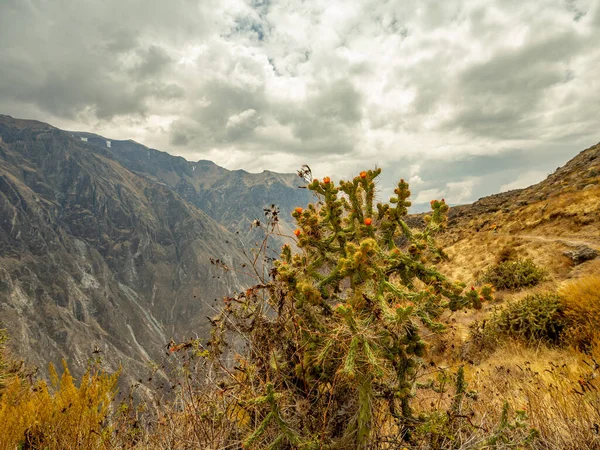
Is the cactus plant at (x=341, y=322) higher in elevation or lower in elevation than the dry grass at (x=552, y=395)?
higher

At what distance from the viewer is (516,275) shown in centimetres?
1117

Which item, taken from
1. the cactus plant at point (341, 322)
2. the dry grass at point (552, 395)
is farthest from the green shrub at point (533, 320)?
the cactus plant at point (341, 322)

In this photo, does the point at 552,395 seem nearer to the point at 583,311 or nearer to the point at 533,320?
the point at 583,311

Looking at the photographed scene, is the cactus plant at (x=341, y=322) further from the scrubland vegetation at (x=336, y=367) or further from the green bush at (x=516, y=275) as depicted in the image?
the green bush at (x=516, y=275)

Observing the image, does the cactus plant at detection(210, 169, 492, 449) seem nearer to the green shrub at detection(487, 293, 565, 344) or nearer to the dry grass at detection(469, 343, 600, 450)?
the dry grass at detection(469, 343, 600, 450)

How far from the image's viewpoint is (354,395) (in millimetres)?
2734

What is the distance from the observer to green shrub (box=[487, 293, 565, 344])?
753 centimetres

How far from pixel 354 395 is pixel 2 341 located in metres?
11.1

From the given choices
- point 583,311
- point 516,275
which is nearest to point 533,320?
point 583,311

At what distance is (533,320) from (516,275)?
13.2 feet

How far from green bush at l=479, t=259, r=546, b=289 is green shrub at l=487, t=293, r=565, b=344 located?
2.39 m

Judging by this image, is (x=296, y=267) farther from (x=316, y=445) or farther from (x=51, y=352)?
(x=51, y=352)

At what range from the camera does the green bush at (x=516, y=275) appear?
10.7 meters

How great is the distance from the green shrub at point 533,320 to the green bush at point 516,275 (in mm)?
2387
